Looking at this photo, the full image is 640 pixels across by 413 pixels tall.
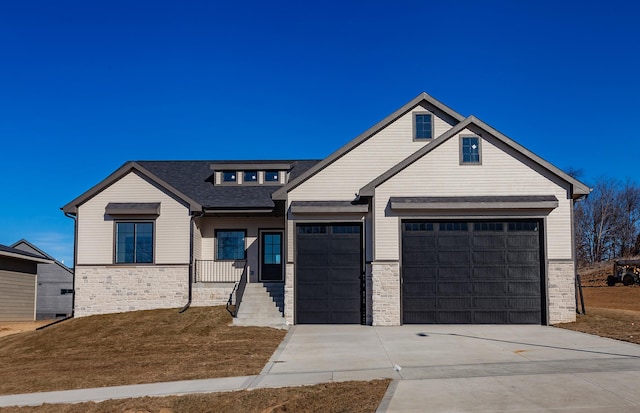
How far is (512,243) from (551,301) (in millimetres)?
2188

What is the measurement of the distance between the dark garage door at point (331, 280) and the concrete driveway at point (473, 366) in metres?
1.54

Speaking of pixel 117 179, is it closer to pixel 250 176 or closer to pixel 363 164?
pixel 250 176

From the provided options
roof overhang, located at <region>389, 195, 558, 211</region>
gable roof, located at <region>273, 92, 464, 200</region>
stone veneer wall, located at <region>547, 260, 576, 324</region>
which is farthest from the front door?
stone veneer wall, located at <region>547, 260, 576, 324</region>

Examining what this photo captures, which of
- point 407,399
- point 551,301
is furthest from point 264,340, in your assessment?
point 551,301

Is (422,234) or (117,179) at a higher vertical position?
(117,179)

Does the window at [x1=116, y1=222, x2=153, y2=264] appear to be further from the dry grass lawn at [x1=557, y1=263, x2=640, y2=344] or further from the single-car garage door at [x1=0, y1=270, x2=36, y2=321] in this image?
the dry grass lawn at [x1=557, y1=263, x2=640, y2=344]

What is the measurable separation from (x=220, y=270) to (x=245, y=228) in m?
1.95

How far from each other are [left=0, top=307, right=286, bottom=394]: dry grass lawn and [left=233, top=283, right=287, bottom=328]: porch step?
62cm

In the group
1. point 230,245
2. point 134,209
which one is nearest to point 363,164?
point 230,245

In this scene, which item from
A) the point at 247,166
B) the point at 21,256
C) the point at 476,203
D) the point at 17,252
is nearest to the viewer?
the point at 476,203

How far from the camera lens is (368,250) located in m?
19.9

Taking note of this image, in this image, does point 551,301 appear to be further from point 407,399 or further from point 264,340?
point 407,399

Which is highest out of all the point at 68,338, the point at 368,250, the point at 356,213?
the point at 356,213

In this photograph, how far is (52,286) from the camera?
40.4 m
